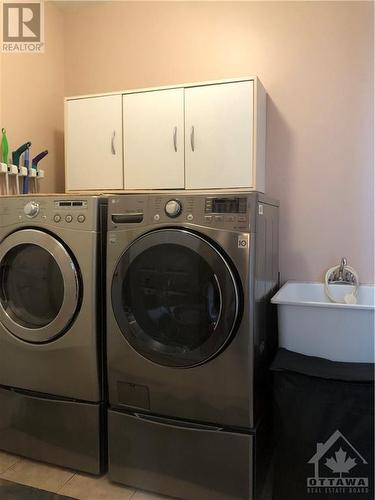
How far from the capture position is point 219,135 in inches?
82.7

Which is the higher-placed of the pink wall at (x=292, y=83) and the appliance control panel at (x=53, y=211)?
the pink wall at (x=292, y=83)

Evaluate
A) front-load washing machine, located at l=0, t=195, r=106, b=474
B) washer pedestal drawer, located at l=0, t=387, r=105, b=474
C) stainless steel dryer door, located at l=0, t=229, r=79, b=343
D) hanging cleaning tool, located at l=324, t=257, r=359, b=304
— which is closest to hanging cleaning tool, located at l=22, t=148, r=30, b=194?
front-load washing machine, located at l=0, t=195, r=106, b=474

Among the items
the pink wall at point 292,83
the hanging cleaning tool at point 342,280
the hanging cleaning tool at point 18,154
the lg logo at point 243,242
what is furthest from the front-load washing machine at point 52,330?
the hanging cleaning tool at point 342,280

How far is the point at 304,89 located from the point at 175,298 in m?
1.42

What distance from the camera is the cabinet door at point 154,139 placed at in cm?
218

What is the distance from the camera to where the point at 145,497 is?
5.70ft

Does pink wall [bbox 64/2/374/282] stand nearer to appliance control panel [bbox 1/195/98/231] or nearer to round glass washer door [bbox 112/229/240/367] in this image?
round glass washer door [bbox 112/229/240/367]

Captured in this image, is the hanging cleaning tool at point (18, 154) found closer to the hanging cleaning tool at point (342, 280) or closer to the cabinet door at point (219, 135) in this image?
the cabinet door at point (219, 135)

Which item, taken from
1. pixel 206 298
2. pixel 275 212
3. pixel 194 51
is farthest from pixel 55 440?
pixel 194 51

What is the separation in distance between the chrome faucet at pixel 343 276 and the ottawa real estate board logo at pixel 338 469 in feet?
2.86

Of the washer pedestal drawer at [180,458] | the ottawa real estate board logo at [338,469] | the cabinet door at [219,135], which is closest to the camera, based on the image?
the ottawa real estate board logo at [338,469]

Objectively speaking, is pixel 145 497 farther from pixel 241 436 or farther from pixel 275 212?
pixel 275 212

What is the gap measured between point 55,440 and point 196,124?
1730 millimetres

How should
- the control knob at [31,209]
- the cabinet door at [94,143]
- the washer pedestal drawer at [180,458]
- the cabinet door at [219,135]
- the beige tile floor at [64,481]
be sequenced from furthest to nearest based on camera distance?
the cabinet door at [94,143]
the cabinet door at [219,135]
the control knob at [31,209]
the beige tile floor at [64,481]
the washer pedestal drawer at [180,458]
